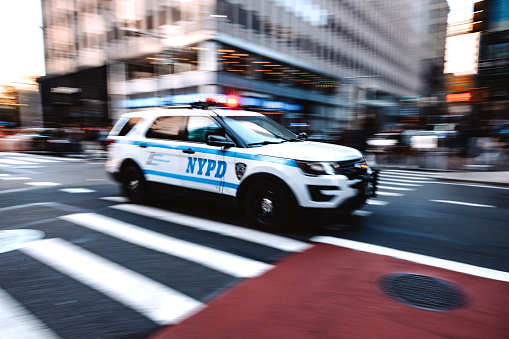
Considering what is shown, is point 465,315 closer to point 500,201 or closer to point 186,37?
point 500,201

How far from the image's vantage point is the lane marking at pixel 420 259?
12.1ft

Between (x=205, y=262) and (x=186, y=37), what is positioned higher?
(x=186, y=37)

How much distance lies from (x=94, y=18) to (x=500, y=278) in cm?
4138

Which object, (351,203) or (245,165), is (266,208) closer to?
(245,165)

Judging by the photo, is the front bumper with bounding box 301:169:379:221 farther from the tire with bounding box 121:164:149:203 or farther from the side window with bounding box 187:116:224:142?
the tire with bounding box 121:164:149:203

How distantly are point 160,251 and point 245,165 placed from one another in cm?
171

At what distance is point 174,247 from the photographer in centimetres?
439

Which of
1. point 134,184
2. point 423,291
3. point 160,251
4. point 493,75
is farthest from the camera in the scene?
point 493,75

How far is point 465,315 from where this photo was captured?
285 cm

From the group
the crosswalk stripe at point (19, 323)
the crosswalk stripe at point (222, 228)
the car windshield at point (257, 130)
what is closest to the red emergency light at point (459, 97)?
the car windshield at point (257, 130)

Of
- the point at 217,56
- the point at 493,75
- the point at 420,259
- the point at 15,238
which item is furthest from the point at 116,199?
the point at 493,75

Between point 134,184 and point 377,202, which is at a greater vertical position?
point 134,184

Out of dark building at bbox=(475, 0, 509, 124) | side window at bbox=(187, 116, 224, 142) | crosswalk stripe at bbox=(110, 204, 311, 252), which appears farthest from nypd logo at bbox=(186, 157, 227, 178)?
dark building at bbox=(475, 0, 509, 124)

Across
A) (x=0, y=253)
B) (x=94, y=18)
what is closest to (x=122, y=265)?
(x=0, y=253)
